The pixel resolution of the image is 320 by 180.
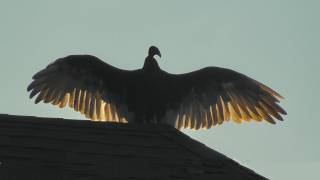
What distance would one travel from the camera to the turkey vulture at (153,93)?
727 centimetres

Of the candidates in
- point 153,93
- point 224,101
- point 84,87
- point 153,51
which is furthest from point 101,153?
point 224,101

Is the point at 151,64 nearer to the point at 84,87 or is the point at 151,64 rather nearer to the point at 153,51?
the point at 153,51

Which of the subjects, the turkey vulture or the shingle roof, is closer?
the shingle roof

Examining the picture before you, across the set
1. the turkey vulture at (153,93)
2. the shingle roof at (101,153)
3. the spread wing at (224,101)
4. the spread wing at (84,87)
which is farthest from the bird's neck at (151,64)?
the shingle roof at (101,153)

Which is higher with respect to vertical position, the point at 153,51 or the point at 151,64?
the point at 153,51

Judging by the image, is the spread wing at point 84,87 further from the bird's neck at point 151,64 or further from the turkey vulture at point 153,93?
the bird's neck at point 151,64

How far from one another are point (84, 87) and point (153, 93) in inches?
50.5

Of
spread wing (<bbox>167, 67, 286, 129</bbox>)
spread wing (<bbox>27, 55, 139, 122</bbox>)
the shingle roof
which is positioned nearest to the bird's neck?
spread wing (<bbox>27, 55, 139, 122</bbox>)

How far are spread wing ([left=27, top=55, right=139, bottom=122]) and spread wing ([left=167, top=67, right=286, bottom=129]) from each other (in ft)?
2.56

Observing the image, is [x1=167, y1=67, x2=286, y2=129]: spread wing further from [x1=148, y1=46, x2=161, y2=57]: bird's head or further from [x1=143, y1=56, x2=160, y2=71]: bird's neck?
[x1=143, y1=56, x2=160, y2=71]: bird's neck

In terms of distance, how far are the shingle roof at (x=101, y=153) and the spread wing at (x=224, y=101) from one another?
9.28 feet

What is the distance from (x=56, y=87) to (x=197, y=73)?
1669 mm

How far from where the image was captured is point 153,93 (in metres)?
7.17

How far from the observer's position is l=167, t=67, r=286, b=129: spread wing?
26.5 ft
